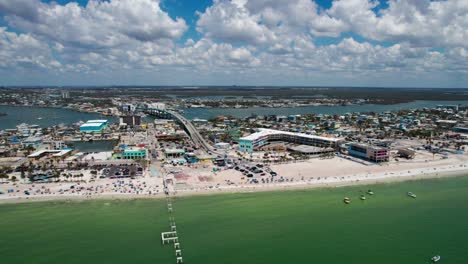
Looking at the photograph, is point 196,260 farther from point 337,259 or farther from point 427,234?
point 427,234

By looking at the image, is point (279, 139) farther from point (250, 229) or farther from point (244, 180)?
point (250, 229)

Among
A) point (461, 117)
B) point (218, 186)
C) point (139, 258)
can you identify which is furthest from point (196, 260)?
point (461, 117)

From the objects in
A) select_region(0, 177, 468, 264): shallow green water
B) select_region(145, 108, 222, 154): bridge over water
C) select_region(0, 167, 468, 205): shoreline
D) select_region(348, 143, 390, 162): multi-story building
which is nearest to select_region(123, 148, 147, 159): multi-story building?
select_region(145, 108, 222, 154): bridge over water

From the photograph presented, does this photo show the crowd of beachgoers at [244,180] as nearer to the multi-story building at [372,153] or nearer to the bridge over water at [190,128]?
the multi-story building at [372,153]

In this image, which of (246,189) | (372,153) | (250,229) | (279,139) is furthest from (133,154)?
(372,153)

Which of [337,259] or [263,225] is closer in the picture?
[337,259]

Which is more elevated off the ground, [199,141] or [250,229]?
[199,141]
